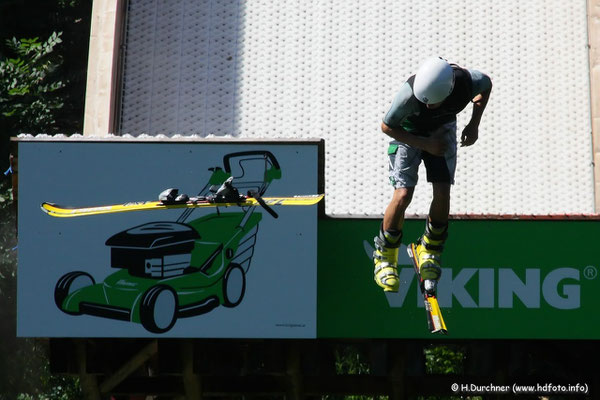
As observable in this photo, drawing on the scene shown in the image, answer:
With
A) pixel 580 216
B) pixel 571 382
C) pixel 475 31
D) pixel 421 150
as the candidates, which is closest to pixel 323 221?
pixel 421 150

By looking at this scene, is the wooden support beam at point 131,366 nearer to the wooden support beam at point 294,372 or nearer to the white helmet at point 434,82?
the wooden support beam at point 294,372

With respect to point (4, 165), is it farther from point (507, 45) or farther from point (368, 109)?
point (507, 45)

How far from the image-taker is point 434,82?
381 inches

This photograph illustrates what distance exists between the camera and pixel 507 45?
16328mm

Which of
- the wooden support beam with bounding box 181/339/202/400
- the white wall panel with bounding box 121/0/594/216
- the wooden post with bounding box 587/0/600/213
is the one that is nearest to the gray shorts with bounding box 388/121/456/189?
the wooden support beam with bounding box 181/339/202/400

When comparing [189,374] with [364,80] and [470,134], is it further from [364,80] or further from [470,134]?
[364,80]

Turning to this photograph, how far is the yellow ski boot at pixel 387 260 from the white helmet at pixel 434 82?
1.73 meters

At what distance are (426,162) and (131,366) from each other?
4578 millimetres

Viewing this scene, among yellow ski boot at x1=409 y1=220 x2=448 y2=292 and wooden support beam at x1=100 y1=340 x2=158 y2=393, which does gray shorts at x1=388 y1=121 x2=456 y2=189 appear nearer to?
yellow ski boot at x1=409 y1=220 x2=448 y2=292

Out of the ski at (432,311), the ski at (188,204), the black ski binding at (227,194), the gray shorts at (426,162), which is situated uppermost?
the gray shorts at (426,162)

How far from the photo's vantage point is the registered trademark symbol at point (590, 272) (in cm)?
1165

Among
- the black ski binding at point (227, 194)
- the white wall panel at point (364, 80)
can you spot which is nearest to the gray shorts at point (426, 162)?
the black ski binding at point (227, 194)

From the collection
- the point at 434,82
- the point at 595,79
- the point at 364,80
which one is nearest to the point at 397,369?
the point at 434,82

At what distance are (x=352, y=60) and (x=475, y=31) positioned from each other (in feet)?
6.79
